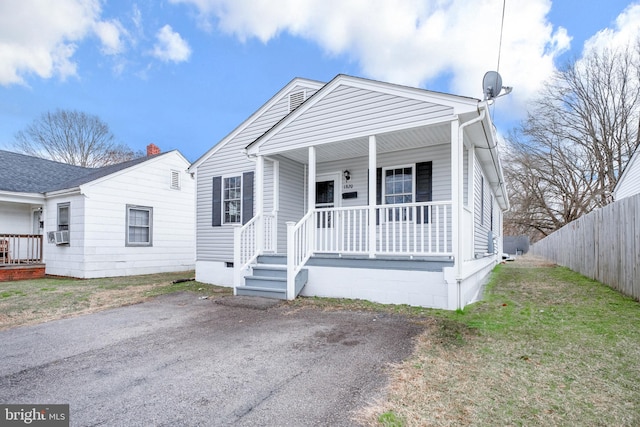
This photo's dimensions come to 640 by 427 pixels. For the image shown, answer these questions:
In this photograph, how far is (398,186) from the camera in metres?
7.58

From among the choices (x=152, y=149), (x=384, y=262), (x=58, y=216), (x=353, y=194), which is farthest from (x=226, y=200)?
(x=152, y=149)

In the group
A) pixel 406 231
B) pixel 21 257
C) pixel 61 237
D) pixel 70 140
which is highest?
pixel 70 140

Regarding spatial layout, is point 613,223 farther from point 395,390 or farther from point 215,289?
point 215,289

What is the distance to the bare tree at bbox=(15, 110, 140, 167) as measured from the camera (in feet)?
76.2

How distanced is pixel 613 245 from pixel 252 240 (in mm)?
7419

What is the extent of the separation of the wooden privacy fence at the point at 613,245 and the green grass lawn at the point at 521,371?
92 cm

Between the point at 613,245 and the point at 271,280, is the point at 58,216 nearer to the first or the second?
the point at 271,280

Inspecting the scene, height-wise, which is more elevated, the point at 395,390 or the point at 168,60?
the point at 168,60

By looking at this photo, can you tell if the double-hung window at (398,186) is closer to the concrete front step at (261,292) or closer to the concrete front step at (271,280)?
the concrete front step at (271,280)

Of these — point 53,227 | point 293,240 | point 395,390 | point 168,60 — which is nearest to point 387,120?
point 293,240

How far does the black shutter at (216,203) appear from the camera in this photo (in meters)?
9.45

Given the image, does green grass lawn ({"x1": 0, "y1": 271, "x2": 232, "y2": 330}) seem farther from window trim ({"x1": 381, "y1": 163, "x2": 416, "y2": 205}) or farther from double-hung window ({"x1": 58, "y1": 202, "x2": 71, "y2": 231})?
window trim ({"x1": 381, "y1": 163, "x2": 416, "y2": 205})

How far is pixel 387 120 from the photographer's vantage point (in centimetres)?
607

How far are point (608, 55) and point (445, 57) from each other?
15.6 m
